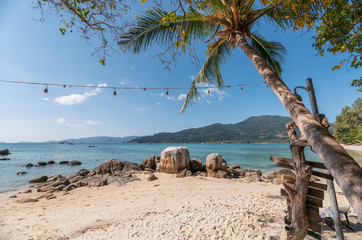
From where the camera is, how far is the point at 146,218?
14.7 feet

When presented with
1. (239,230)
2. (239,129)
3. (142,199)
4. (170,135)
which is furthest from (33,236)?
(239,129)

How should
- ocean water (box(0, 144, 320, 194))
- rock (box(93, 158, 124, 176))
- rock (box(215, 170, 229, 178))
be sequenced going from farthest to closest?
ocean water (box(0, 144, 320, 194)), rock (box(93, 158, 124, 176)), rock (box(215, 170, 229, 178))

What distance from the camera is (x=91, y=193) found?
319 inches

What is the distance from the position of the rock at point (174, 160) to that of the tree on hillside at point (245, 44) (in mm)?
6422

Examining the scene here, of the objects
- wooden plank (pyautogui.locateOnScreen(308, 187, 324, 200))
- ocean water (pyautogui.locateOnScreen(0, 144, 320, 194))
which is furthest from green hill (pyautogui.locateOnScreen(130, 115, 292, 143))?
wooden plank (pyautogui.locateOnScreen(308, 187, 324, 200))

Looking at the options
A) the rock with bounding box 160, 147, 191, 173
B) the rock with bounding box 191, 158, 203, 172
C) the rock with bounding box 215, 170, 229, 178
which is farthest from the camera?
the rock with bounding box 191, 158, 203, 172

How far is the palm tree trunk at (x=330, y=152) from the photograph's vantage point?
1044 mm

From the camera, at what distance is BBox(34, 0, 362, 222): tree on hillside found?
1187 millimetres

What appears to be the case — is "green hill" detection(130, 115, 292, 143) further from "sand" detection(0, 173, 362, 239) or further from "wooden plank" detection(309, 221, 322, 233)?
"wooden plank" detection(309, 221, 322, 233)

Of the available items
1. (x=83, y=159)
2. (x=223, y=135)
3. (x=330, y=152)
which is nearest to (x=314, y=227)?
(x=330, y=152)

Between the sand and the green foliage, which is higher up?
the green foliage

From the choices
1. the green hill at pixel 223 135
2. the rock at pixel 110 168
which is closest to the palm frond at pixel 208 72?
the rock at pixel 110 168

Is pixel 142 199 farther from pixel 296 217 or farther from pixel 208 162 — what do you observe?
pixel 208 162

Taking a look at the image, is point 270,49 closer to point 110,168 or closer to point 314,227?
point 314,227
